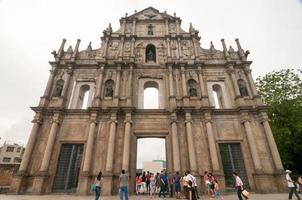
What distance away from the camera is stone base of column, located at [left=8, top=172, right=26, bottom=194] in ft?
38.6

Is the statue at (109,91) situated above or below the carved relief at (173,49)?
below

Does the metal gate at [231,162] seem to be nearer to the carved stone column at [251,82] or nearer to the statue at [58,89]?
the carved stone column at [251,82]

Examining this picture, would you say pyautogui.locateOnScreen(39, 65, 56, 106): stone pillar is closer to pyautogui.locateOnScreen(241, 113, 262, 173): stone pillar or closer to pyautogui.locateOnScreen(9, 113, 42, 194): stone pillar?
pyautogui.locateOnScreen(9, 113, 42, 194): stone pillar

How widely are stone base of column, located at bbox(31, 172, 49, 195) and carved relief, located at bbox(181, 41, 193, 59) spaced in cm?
1428

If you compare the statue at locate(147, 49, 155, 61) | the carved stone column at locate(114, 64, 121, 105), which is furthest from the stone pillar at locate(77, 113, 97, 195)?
the statue at locate(147, 49, 155, 61)

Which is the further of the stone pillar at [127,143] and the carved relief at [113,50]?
the carved relief at [113,50]

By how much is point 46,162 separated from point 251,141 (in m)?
13.6

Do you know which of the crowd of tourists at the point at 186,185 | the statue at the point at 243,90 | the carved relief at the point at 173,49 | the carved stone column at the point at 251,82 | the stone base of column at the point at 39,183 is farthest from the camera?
the carved relief at the point at 173,49

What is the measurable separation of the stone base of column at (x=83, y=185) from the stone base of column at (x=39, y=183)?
2.18m

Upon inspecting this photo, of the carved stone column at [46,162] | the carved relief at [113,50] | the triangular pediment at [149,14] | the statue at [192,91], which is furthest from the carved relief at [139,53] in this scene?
the carved stone column at [46,162]

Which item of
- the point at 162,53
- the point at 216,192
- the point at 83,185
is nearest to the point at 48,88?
the point at 83,185

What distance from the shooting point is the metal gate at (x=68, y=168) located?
1274 cm

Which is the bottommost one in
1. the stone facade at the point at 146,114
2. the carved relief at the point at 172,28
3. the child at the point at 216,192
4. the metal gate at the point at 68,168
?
the child at the point at 216,192

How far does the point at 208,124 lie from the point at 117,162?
6.78m
